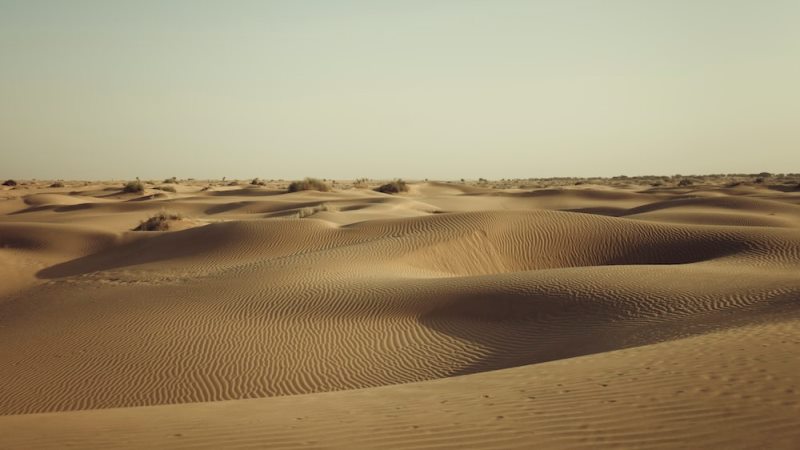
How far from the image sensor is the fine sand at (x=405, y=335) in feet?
15.7

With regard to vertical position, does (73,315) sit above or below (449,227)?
below

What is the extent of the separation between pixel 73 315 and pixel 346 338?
19.4 ft

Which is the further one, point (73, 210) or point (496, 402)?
point (73, 210)

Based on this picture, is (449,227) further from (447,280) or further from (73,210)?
(73,210)

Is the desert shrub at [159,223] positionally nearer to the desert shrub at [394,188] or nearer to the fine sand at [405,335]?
the fine sand at [405,335]

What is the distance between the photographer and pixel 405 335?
10922 mm

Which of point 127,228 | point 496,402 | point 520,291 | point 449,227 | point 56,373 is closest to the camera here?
point 496,402

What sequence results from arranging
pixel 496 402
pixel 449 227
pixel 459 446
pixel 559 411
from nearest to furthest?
pixel 459 446, pixel 559 411, pixel 496 402, pixel 449 227

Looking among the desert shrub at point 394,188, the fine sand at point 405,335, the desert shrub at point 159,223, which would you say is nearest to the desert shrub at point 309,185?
the desert shrub at point 394,188

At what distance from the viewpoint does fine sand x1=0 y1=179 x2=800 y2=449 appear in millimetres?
4797

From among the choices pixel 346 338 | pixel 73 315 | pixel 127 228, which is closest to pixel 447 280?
pixel 346 338

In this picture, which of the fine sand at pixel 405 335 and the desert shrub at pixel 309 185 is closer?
the fine sand at pixel 405 335

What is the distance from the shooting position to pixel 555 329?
10320 mm

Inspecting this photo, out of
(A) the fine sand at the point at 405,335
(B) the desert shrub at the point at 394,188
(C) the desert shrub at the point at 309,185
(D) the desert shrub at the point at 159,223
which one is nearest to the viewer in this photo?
(A) the fine sand at the point at 405,335
